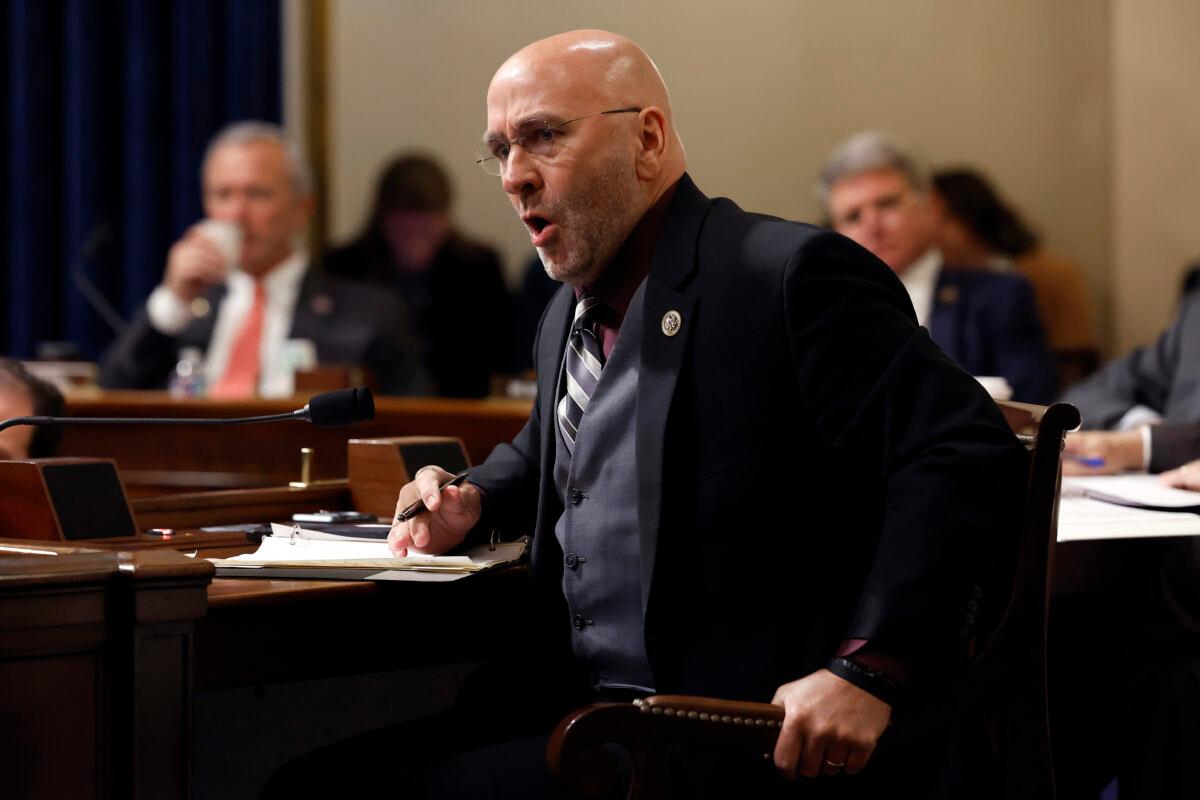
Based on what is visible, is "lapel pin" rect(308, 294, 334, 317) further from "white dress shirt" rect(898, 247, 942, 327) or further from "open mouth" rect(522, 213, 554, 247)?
"open mouth" rect(522, 213, 554, 247)

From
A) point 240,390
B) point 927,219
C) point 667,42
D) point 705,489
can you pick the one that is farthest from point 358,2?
point 705,489

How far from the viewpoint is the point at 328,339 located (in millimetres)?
4895

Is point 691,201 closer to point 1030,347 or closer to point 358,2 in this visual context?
point 1030,347

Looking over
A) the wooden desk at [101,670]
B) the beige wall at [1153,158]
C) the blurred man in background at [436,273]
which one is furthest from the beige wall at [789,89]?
the wooden desk at [101,670]

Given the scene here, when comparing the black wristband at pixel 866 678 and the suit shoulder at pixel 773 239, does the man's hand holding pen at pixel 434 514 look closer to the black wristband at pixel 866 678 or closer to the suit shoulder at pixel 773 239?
the suit shoulder at pixel 773 239

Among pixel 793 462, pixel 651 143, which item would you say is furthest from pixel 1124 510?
pixel 651 143

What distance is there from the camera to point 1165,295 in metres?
6.48

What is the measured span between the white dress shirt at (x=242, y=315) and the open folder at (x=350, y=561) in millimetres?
→ 3118

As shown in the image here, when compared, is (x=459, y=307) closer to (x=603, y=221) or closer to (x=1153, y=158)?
(x=1153, y=158)

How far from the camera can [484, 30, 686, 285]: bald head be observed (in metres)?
1.75

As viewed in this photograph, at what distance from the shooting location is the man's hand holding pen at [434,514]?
72.5 inches

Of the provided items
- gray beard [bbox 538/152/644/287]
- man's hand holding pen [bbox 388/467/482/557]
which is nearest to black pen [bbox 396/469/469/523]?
man's hand holding pen [bbox 388/467/482/557]

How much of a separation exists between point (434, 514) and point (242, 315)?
11.1 feet

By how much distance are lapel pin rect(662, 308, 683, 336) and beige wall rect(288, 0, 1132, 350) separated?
537 cm
